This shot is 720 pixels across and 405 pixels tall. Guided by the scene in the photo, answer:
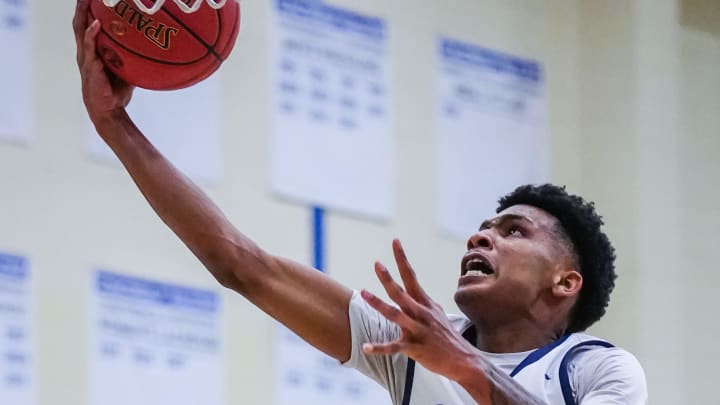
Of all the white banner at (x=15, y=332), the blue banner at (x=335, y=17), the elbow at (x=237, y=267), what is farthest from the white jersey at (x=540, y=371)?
the blue banner at (x=335, y=17)

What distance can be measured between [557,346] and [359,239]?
7.94 feet

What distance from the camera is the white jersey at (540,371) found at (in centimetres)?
346

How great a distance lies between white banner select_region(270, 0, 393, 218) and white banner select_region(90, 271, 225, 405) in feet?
2.01

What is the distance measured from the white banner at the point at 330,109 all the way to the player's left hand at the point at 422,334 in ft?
A: 9.05

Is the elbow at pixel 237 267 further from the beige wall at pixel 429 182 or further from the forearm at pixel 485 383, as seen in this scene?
the beige wall at pixel 429 182

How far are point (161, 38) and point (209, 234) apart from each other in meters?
0.44

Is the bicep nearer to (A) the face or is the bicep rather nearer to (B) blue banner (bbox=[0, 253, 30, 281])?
(A) the face

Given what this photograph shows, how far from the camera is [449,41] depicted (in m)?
6.55

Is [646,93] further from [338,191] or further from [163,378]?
[163,378]

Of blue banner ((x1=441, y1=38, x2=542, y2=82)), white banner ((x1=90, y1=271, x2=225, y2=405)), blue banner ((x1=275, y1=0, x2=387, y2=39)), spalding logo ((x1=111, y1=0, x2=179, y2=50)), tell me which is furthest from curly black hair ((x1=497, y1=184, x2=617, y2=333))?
blue banner ((x1=441, y1=38, x2=542, y2=82))

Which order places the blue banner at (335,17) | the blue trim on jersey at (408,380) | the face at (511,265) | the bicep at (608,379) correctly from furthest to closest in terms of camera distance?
the blue banner at (335,17) → the face at (511,265) → the blue trim on jersey at (408,380) → the bicep at (608,379)

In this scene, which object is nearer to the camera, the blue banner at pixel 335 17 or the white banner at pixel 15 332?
the white banner at pixel 15 332

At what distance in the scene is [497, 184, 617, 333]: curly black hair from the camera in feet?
13.0

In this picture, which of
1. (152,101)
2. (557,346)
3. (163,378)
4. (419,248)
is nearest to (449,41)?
(419,248)
